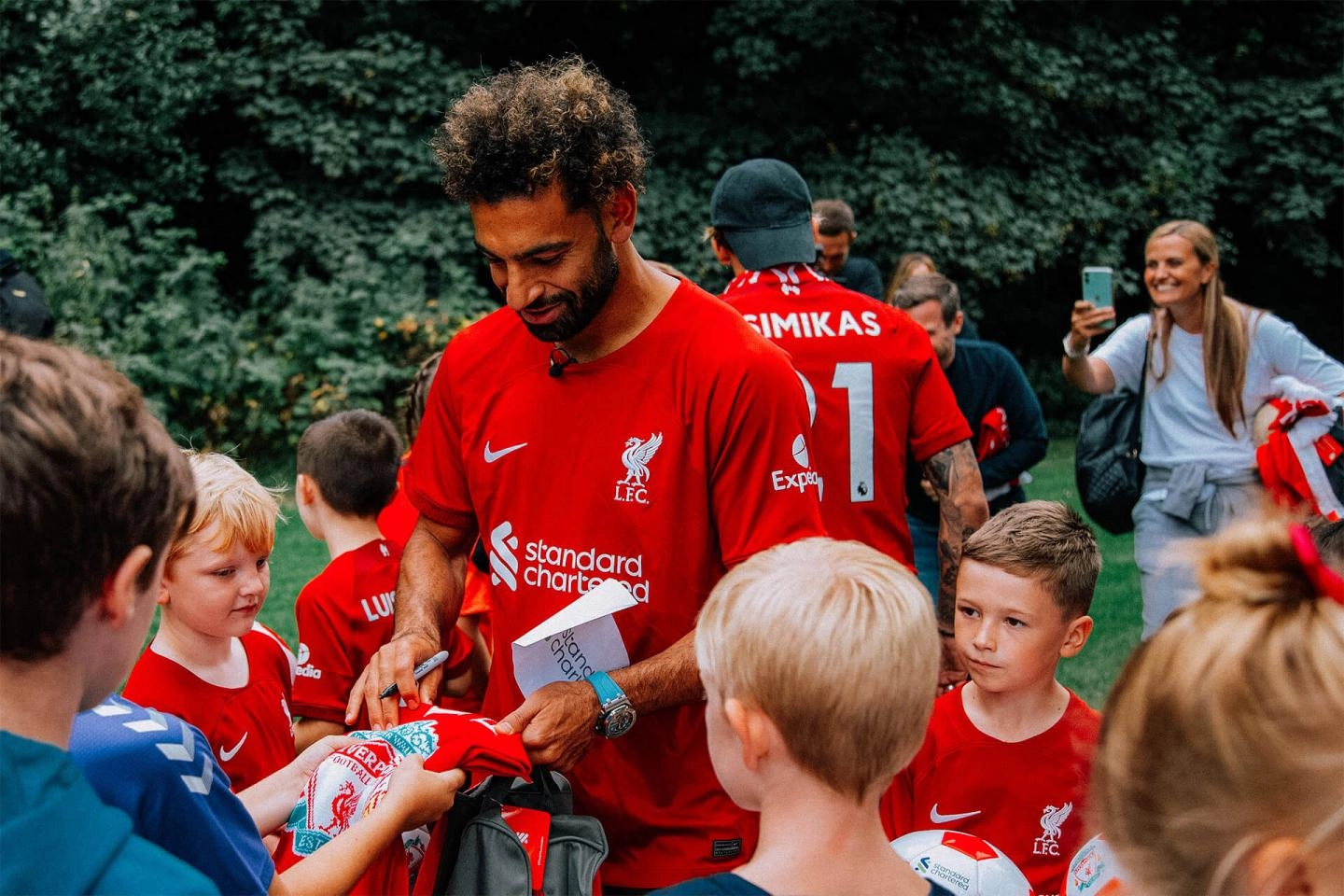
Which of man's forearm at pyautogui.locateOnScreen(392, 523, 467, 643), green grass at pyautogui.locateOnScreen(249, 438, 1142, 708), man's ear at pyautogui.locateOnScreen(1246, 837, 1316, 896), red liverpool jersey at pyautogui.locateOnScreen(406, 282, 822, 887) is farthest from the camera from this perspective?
green grass at pyautogui.locateOnScreen(249, 438, 1142, 708)

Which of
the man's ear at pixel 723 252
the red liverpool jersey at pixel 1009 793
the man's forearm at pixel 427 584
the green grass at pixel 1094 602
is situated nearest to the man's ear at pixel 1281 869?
the red liverpool jersey at pixel 1009 793

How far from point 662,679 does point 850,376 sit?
213cm

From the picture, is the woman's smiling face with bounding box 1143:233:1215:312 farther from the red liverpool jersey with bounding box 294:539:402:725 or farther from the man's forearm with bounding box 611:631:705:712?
the man's forearm with bounding box 611:631:705:712

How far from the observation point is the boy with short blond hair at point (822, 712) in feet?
6.16

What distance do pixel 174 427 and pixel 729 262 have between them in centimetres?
1182

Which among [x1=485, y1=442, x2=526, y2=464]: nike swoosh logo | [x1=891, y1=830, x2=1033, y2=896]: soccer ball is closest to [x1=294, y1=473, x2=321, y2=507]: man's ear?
[x1=485, y1=442, x2=526, y2=464]: nike swoosh logo

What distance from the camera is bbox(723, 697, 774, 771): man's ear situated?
1.93 m

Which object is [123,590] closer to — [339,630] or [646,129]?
[339,630]

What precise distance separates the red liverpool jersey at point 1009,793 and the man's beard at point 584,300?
1.37m

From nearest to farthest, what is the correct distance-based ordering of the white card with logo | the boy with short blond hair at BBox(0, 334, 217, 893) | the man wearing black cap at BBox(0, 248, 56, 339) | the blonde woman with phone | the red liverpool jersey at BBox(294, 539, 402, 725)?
the boy with short blond hair at BBox(0, 334, 217, 893) → the white card with logo → the red liverpool jersey at BBox(294, 539, 402, 725) → the blonde woman with phone → the man wearing black cap at BBox(0, 248, 56, 339)

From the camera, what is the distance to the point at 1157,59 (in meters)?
20.0

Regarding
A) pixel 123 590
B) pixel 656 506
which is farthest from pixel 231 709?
pixel 123 590

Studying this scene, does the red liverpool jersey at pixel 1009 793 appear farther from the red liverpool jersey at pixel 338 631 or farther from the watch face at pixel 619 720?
the red liverpool jersey at pixel 338 631

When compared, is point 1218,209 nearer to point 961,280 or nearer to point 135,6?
point 961,280
